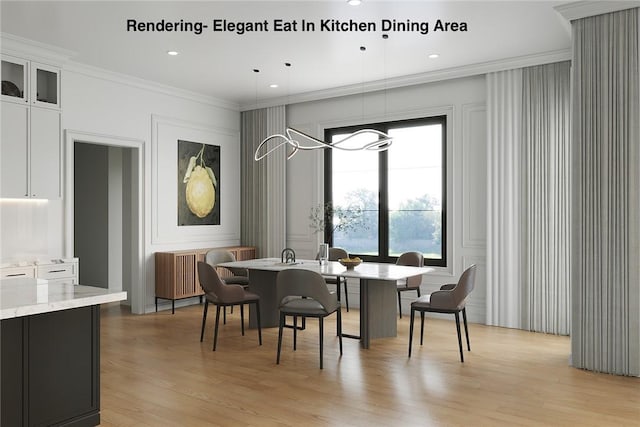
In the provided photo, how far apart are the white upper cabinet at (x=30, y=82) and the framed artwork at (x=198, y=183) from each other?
2.00 meters

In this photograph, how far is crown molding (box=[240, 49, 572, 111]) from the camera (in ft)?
19.4

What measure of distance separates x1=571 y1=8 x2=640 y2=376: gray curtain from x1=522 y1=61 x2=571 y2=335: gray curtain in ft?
4.23

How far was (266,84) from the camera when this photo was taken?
23.9ft

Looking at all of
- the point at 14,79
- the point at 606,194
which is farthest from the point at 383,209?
the point at 14,79

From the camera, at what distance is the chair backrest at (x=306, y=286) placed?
4566 mm

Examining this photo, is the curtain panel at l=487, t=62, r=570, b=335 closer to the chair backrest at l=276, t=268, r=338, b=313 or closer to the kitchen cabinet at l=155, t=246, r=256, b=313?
the chair backrest at l=276, t=268, r=338, b=313

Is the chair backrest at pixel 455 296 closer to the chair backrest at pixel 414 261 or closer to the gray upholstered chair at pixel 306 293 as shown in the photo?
the gray upholstered chair at pixel 306 293

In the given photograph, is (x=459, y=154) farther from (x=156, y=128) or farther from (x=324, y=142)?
(x=156, y=128)

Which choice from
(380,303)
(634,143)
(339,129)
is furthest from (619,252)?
(339,129)

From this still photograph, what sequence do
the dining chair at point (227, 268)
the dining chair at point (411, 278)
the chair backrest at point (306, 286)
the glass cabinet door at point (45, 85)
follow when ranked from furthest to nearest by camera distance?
the dining chair at point (227, 268) → the dining chair at point (411, 278) → the glass cabinet door at point (45, 85) → the chair backrest at point (306, 286)

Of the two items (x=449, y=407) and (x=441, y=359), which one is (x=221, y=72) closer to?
(x=441, y=359)

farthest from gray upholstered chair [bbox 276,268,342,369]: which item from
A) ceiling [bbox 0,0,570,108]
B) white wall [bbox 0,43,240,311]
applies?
white wall [bbox 0,43,240,311]

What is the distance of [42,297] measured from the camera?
9.21ft

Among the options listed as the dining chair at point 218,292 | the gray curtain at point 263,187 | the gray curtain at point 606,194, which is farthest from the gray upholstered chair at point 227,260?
the gray curtain at point 606,194
